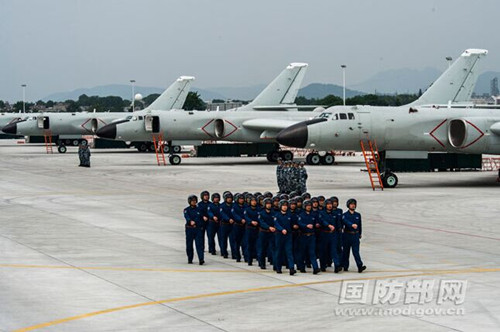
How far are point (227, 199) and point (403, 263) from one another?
3.85 meters

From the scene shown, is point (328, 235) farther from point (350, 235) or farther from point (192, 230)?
point (192, 230)

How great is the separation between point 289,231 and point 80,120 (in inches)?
2366

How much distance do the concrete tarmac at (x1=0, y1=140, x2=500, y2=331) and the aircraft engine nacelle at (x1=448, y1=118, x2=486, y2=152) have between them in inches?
159

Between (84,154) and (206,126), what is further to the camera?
(206,126)

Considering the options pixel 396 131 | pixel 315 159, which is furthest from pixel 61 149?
pixel 396 131

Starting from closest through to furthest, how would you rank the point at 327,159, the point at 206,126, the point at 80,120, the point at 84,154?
the point at 84,154 → the point at 327,159 → the point at 206,126 → the point at 80,120

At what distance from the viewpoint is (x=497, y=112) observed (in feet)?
124

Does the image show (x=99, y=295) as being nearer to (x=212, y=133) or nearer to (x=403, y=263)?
(x=403, y=263)

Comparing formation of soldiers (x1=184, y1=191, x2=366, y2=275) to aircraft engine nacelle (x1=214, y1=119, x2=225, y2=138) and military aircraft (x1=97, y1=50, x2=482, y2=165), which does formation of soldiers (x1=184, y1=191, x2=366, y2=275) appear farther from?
aircraft engine nacelle (x1=214, y1=119, x2=225, y2=138)

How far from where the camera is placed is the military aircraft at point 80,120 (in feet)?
244

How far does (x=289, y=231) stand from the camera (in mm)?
16703

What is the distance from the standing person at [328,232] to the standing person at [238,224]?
1.90 metres

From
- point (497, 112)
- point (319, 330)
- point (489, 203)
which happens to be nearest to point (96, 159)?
point (497, 112)

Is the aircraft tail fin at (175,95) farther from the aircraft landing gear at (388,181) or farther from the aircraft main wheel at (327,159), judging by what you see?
the aircraft landing gear at (388,181)
